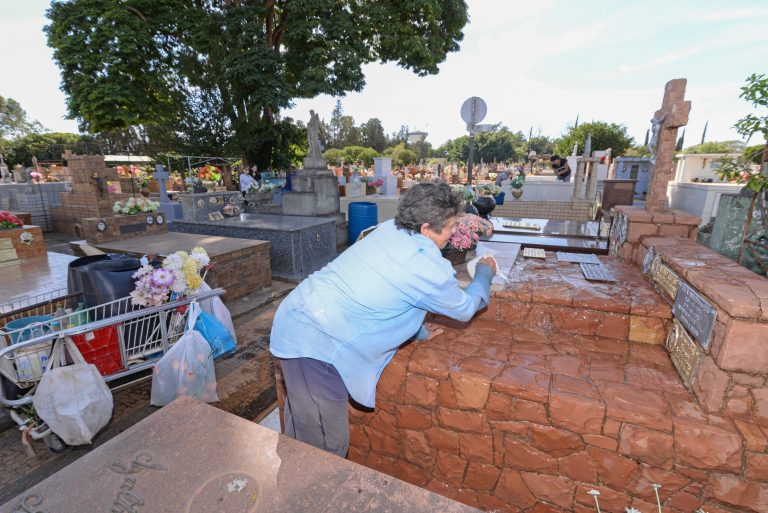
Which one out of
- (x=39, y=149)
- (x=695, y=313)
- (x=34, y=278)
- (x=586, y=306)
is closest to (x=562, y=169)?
(x=586, y=306)

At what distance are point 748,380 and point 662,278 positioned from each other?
1.01 m

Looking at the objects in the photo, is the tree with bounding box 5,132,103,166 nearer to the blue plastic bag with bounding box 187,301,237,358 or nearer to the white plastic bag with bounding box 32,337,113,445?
the blue plastic bag with bounding box 187,301,237,358

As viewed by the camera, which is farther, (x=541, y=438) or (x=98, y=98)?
(x=98, y=98)

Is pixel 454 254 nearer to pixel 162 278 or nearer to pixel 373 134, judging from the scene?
pixel 162 278

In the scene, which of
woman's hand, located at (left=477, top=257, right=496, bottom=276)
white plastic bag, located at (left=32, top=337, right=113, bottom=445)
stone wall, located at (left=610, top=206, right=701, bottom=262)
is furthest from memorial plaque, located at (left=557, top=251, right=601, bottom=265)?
white plastic bag, located at (left=32, top=337, right=113, bottom=445)

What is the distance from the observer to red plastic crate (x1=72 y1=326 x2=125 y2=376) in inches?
114

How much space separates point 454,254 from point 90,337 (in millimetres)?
3272

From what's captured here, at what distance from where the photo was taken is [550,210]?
10117mm

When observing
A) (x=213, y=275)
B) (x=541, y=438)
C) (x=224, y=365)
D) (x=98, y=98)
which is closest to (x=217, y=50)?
(x=98, y=98)

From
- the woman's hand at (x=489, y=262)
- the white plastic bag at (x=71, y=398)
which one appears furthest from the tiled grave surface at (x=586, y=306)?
the white plastic bag at (x=71, y=398)

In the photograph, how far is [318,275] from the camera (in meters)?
1.93

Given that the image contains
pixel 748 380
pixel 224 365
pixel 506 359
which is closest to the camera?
pixel 748 380

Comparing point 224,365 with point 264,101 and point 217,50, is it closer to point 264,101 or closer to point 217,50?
point 264,101

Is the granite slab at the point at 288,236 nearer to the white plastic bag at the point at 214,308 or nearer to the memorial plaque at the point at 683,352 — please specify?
the white plastic bag at the point at 214,308
